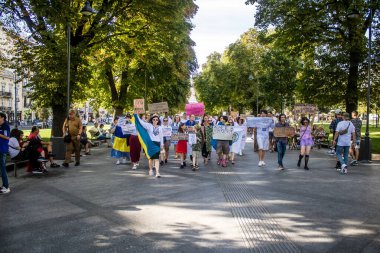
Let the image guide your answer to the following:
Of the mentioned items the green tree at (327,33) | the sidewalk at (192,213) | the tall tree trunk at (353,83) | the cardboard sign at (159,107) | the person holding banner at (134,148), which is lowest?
the sidewalk at (192,213)

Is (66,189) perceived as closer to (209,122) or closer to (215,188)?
(215,188)

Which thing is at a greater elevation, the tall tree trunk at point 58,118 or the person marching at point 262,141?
the tall tree trunk at point 58,118

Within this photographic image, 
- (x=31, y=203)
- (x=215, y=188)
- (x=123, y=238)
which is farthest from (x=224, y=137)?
(x=123, y=238)

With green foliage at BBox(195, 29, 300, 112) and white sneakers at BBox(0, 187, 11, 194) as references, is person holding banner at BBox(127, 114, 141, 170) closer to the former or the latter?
white sneakers at BBox(0, 187, 11, 194)

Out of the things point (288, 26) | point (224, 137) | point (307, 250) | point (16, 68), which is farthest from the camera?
point (288, 26)

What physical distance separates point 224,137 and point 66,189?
20.9 ft

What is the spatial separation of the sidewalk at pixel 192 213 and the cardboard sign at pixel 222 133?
2.80 meters

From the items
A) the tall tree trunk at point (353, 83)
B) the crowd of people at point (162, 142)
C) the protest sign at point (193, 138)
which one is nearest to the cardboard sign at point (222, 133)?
the crowd of people at point (162, 142)

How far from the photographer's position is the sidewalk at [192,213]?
16.0 feet

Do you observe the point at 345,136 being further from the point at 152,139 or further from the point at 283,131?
the point at 152,139

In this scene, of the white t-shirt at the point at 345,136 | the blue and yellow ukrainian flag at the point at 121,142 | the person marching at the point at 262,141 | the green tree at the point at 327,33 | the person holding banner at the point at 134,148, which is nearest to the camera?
the white t-shirt at the point at 345,136

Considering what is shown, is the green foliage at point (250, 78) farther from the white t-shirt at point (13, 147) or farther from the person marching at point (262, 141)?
the white t-shirt at point (13, 147)

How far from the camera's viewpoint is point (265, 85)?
34.1 m

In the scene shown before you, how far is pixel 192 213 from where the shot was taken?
637 cm
